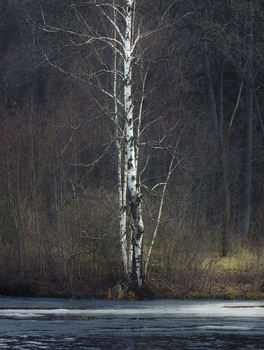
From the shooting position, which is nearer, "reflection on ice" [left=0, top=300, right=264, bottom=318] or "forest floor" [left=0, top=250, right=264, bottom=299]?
"reflection on ice" [left=0, top=300, right=264, bottom=318]

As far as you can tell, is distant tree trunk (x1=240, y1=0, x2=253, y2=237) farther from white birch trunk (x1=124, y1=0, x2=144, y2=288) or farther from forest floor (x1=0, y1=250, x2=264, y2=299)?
white birch trunk (x1=124, y1=0, x2=144, y2=288)

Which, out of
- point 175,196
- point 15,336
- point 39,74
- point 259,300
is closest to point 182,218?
point 175,196

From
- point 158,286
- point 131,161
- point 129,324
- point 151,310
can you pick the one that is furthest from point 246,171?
point 129,324

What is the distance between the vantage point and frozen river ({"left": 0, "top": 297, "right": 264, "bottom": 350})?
1473 centimetres

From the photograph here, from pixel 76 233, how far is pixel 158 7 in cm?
722

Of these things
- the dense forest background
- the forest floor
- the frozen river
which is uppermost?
the dense forest background

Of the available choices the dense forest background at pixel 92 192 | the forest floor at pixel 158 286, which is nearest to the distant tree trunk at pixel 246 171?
the dense forest background at pixel 92 192

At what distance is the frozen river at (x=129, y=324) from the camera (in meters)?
14.7

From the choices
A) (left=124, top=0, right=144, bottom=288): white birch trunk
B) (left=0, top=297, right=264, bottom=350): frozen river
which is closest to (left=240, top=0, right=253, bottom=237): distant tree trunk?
(left=0, top=297, right=264, bottom=350): frozen river

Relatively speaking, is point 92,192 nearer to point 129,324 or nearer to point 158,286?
point 158,286

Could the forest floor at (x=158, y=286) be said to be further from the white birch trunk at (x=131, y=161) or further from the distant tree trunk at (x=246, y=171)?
the distant tree trunk at (x=246, y=171)

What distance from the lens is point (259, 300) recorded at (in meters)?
23.2

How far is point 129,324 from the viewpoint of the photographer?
57.4ft

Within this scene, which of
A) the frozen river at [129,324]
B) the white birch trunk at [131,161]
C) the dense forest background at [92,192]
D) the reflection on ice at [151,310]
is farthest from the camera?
the dense forest background at [92,192]
